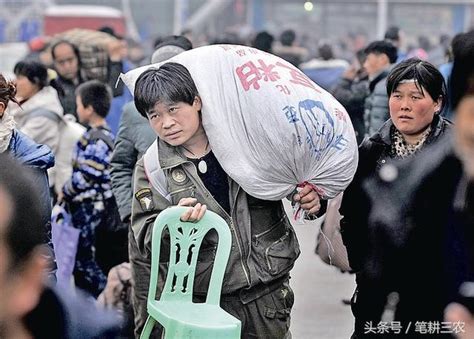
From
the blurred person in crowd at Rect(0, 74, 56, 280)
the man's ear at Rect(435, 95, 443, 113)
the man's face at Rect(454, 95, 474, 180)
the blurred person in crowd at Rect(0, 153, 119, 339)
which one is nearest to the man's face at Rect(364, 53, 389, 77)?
the man's ear at Rect(435, 95, 443, 113)

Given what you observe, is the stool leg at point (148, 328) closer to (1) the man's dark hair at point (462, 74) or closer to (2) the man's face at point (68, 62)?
(1) the man's dark hair at point (462, 74)

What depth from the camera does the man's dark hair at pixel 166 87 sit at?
4.63 metres

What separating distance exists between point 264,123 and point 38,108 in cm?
359

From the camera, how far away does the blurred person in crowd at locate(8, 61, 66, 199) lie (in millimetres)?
7750

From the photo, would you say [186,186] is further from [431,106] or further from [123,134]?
[123,134]

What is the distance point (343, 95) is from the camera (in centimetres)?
1141

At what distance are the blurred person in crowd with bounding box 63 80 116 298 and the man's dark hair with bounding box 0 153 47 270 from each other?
4482mm

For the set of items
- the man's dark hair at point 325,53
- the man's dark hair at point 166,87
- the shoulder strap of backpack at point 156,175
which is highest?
the man's dark hair at point 166,87

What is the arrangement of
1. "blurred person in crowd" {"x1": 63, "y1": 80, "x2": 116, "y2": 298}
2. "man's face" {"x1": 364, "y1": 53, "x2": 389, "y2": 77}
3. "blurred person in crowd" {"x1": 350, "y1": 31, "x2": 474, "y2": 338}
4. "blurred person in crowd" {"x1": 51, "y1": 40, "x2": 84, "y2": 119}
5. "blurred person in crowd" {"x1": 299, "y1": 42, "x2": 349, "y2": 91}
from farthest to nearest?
"blurred person in crowd" {"x1": 299, "y1": 42, "x2": 349, "y2": 91} → "man's face" {"x1": 364, "y1": 53, "x2": 389, "y2": 77} → "blurred person in crowd" {"x1": 51, "y1": 40, "x2": 84, "y2": 119} → "blurred person in crowd" {"x1": 63, "y1": 80, "x2": 116, "y2": 298} → "blurred person in crowd" {"x1": 350, "y1": 31, "x2": 474, "y2": 338}

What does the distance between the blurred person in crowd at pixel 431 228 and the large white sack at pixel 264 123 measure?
1.08ft

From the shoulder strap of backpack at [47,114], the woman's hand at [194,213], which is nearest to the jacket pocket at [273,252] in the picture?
the woman's hand at [194,213]

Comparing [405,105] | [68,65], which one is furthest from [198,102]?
[68,65]

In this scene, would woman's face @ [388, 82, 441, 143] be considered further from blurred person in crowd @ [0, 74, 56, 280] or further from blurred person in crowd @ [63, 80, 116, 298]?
blurred person in crowd @ [63, 80, 116, 298]

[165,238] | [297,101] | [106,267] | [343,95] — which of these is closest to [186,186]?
[165,238]
